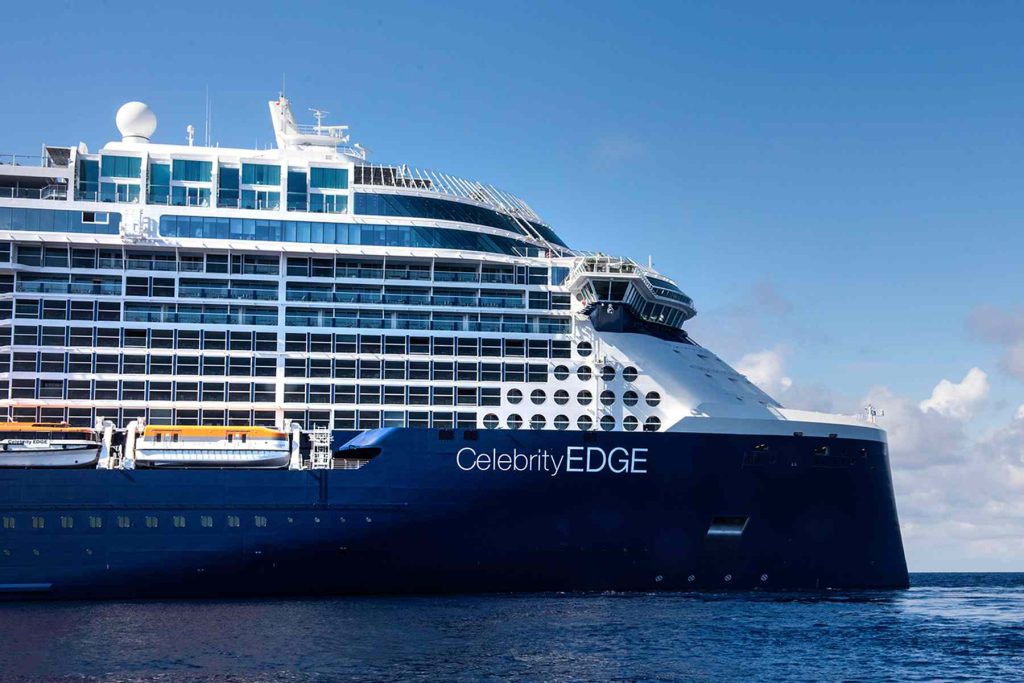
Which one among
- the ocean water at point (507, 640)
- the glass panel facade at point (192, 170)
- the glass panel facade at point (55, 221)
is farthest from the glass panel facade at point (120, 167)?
the ocean water at point (507, 640)

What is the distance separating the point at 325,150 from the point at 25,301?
12.1 meters

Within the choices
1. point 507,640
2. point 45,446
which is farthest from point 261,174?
point 507,640

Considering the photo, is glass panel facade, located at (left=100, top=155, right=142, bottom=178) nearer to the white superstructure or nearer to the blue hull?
the white superstructure

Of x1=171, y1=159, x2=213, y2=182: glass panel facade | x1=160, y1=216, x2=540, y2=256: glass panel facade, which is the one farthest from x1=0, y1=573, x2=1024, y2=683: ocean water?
x1=171, y1=159, x2=213, y2=182: glass panel facade

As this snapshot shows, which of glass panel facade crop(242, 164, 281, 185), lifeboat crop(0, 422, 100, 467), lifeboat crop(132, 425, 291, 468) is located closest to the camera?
lifeboat crop(0, 422, 100, 467)

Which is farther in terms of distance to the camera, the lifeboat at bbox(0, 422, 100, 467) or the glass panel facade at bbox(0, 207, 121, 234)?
the glass panel facade at bbox(0, 207, 121, 234)

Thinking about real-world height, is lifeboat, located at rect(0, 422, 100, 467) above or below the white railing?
below

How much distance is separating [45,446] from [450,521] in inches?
517

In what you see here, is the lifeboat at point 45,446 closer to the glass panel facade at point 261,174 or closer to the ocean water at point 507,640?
the ocean water at point 507,640

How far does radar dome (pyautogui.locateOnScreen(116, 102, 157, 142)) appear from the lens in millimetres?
48469

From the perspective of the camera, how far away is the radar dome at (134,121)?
159 ft

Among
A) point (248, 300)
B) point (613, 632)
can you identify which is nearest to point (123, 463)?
point (248, 300)

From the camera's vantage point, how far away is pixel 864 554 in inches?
1801

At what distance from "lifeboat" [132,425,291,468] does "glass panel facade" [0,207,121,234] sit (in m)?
8.26
